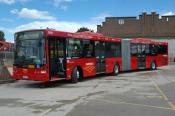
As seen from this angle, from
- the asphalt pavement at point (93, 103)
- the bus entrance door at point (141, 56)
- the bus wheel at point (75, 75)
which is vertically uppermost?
the bus entrance door at point (141, 56)

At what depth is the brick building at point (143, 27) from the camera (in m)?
83.4

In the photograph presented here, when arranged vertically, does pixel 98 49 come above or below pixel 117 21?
below

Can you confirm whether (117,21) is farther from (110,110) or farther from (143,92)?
(110,110)

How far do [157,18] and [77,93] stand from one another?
68.4m

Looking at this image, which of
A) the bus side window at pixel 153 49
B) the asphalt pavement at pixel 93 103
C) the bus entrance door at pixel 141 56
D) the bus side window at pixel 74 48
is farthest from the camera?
the bus side window at pixel 153 49

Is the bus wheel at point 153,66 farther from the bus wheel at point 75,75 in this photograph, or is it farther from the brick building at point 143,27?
A: the brick building at point 143,27

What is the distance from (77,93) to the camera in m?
17.7

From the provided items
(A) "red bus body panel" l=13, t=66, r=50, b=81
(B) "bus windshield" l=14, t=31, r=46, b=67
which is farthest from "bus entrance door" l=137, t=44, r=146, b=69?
(A) "red bus body panel" l=13, t=66, r=50, b=81

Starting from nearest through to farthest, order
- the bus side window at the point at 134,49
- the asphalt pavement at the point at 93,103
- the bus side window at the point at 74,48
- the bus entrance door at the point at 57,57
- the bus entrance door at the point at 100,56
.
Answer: the asphalt pavement at the point at 93,103, the bus entrance door at the point at 57,57, the bus side window at the point at 74,48, the bus entrance door at the point at 100,56, the bus side window at the point at 134,49

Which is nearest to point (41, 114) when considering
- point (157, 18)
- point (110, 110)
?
point (110, 110)

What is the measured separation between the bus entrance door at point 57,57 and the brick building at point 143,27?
198 ft

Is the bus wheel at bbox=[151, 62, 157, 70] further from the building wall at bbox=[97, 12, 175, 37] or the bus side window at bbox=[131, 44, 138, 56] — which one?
the building wall at bbox=[97, 12, 175, 37]

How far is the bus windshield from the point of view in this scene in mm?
20703

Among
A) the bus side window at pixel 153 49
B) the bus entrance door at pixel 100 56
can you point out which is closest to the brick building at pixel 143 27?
the bus side window at pixel 153 49
